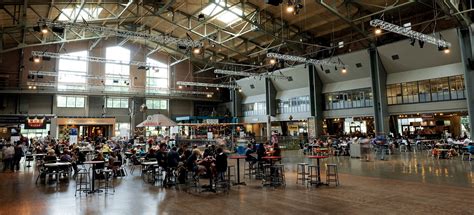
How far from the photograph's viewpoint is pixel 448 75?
19469 mm

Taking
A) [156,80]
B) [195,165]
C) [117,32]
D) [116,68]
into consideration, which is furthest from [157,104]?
[195,165]

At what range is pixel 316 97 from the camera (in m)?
26.9

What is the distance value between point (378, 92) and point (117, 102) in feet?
83.2

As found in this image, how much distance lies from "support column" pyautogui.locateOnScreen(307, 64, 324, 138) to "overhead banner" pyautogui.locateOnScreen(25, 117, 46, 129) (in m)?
22.9

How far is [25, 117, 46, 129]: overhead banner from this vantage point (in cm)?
2273

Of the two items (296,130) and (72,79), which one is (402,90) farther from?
(72,79)

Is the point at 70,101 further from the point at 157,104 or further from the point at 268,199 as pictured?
the point at 268,199

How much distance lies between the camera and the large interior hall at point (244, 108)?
22.4 ft

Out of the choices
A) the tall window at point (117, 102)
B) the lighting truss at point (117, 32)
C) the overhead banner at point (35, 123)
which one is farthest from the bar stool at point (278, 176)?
the tall window at point (117, 102)

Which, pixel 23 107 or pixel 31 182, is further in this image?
pixel 23 107

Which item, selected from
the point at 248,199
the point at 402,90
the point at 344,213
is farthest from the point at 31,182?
the point at 402,90

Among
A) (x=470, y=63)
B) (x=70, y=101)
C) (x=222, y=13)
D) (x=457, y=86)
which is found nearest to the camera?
(x=470, y=63)

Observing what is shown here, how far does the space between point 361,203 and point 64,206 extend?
19.3 ft

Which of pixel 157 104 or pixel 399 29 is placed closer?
pixel 399 29
